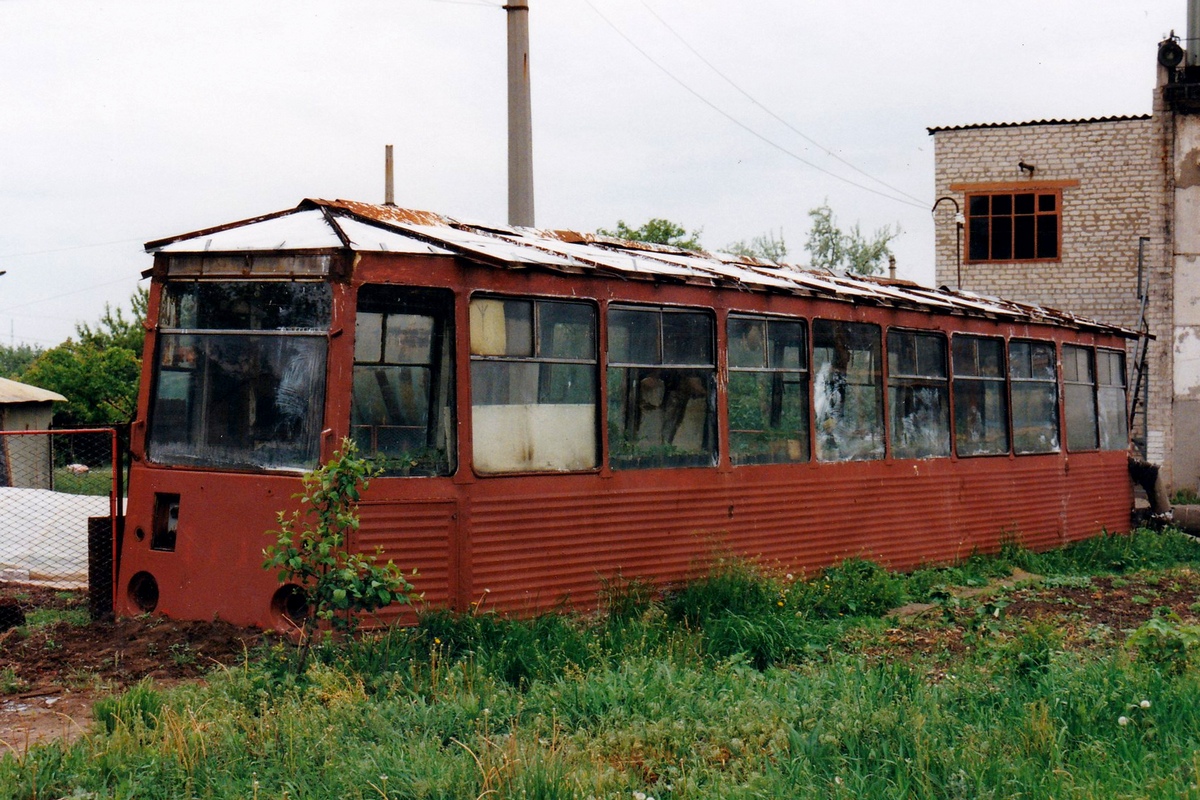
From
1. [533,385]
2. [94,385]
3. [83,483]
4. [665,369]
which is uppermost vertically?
[94,385]

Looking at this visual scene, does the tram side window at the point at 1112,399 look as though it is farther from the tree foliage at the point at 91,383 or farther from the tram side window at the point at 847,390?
the tree foliage at the point at 91,383

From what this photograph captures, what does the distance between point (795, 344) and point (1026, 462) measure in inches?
169

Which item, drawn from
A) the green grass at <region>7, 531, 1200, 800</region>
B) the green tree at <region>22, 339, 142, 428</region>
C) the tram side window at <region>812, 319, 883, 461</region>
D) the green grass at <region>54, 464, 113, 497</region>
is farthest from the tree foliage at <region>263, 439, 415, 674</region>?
the green tree at <region>22, 339, 142, 428</region>

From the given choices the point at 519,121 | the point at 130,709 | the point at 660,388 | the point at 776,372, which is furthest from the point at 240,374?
the point at 519,121

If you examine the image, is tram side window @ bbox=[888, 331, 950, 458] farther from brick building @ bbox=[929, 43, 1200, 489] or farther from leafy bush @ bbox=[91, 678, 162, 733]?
brick building @ bbox=[929, 43, 1200, 489]

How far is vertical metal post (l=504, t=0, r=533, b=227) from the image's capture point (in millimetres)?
13859

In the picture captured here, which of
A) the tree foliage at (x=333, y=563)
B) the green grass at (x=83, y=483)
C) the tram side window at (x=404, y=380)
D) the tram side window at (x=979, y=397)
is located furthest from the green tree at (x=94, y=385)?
the tree foliage at (x=333, y=563)

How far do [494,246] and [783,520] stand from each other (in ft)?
11.3

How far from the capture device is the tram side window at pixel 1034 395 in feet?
42.4

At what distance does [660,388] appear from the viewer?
870cm

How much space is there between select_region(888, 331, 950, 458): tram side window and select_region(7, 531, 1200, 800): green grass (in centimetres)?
413

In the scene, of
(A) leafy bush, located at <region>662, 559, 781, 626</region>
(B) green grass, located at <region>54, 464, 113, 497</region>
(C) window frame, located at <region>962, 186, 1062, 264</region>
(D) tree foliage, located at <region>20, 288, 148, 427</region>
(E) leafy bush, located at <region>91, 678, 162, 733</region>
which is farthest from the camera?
(D) tree foliage, located at <region>20, 288, 148, 427</region>

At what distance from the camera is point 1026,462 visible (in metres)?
13.0

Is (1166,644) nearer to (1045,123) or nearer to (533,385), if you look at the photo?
(533,385)
